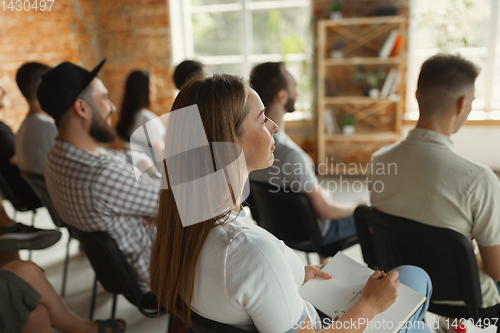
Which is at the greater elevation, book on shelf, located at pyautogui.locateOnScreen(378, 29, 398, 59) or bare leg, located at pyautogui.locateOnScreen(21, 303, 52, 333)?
book on shelf, located at pyautogui.locateOnScreen(378, 29, 398, 59)

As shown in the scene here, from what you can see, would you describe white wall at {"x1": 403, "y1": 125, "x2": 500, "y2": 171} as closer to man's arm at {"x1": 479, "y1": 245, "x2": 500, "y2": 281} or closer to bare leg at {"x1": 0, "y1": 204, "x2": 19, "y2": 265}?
man's arm at {"x1": 479, "y1": 245, "x2": 500, "y2": 281}

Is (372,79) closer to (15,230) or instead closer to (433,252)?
(433,252)

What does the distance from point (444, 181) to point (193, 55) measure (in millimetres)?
4750

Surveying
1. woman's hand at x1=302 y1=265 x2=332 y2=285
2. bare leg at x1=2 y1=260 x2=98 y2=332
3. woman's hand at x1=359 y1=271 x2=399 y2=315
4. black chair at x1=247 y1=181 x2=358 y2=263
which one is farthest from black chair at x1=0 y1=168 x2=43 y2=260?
woman's hand at x1=359 y1=271 x2=399 y2=315

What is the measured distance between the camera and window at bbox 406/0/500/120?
14.4 feet

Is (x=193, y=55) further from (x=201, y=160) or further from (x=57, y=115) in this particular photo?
(x=201, y=160)

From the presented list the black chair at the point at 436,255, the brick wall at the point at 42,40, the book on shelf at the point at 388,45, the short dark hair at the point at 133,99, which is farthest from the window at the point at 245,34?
the black chair at the point at 436,255

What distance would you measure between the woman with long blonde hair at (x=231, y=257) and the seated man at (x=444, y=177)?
1.57 feet

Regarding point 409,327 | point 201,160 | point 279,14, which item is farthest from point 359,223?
point 279,14

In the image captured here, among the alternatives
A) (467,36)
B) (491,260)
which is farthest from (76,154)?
(467,36)

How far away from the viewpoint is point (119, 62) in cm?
540

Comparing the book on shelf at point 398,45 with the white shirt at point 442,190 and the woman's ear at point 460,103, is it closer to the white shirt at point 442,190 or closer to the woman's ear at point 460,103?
A: the woman's ear at point 460,103

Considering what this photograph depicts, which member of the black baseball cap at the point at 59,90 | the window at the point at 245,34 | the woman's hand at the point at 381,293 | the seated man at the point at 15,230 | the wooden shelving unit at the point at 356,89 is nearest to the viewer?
the woman's hand at the point at 381,293

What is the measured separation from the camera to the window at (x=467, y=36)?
4.39 m
